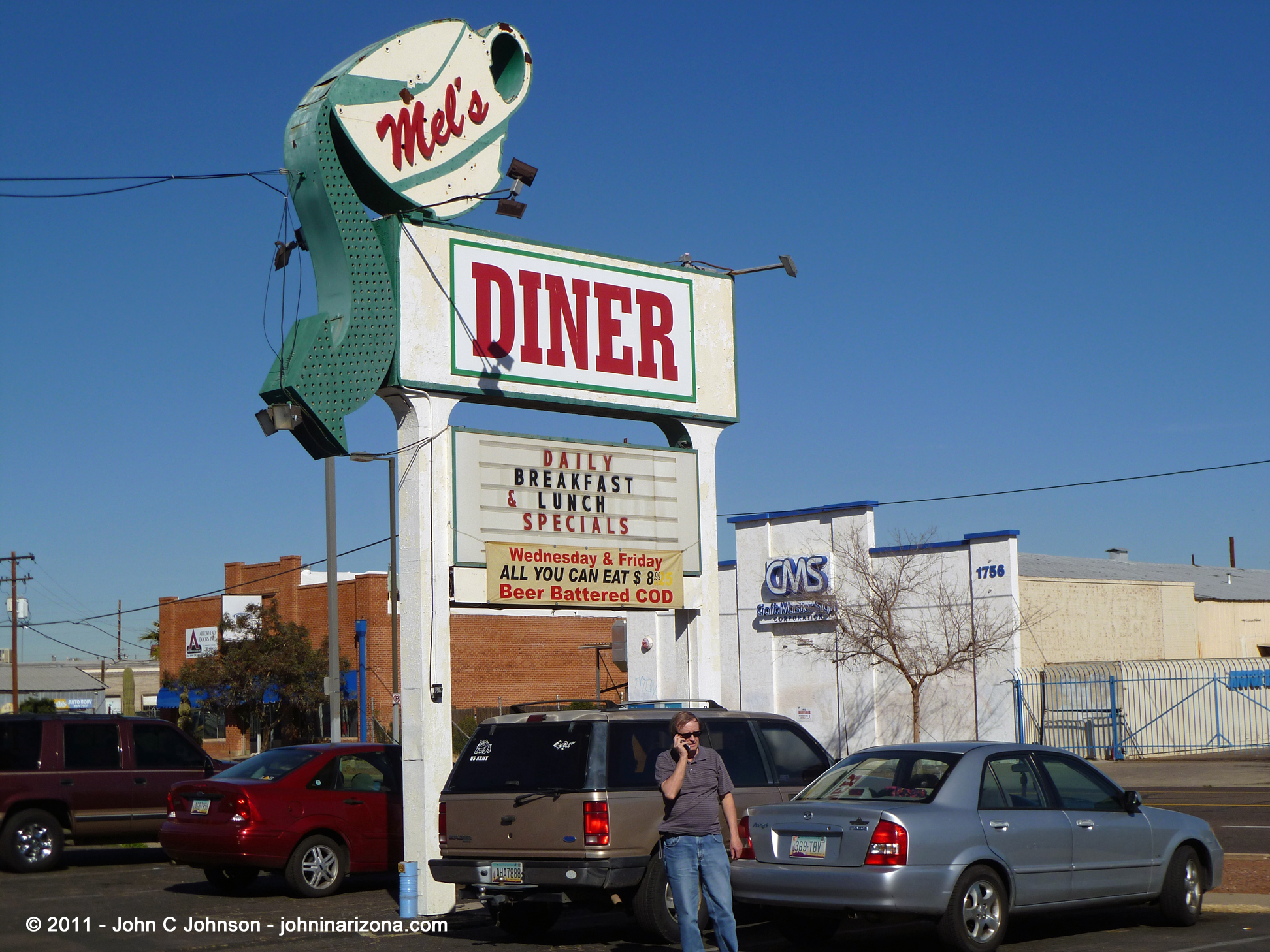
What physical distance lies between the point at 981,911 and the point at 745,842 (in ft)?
5.67

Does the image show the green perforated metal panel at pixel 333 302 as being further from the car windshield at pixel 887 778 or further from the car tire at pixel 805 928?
the car tire at pixel 805 928

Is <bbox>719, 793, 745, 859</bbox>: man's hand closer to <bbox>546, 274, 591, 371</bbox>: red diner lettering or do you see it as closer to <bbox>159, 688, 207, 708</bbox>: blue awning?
<bbox>546, 274, 591, 371</bbox>: red diner lettering

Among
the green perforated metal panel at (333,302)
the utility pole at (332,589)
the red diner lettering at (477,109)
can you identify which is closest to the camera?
the green perforated metal panel at (333,302)

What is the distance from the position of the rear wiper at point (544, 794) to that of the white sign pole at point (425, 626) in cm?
220

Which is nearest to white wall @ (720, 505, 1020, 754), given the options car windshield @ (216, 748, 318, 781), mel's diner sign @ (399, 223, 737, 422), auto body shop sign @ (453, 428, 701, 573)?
mel's diner sign @ (399, 223, 737, 422)

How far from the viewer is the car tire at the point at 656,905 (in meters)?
10.5

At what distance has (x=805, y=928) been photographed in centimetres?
1080

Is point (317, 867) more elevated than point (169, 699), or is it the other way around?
point (169, 699)

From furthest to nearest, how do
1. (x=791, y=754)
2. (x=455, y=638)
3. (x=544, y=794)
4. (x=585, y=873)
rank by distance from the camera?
(x=455, y=638) → (x=791, y=754) → (x=544, y=794) → (x=585, y=873)

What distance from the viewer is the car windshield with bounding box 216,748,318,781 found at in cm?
1438

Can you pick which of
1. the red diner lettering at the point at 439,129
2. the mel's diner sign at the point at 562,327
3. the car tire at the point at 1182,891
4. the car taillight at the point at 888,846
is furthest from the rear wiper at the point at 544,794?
the red diner lettering at the point at 439,129

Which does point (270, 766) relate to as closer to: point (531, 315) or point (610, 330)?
point (531, 315)

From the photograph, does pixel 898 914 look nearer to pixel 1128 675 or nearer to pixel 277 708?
pixel 1128 675

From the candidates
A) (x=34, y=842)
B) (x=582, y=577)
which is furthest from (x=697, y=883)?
(x=34, y=842)
